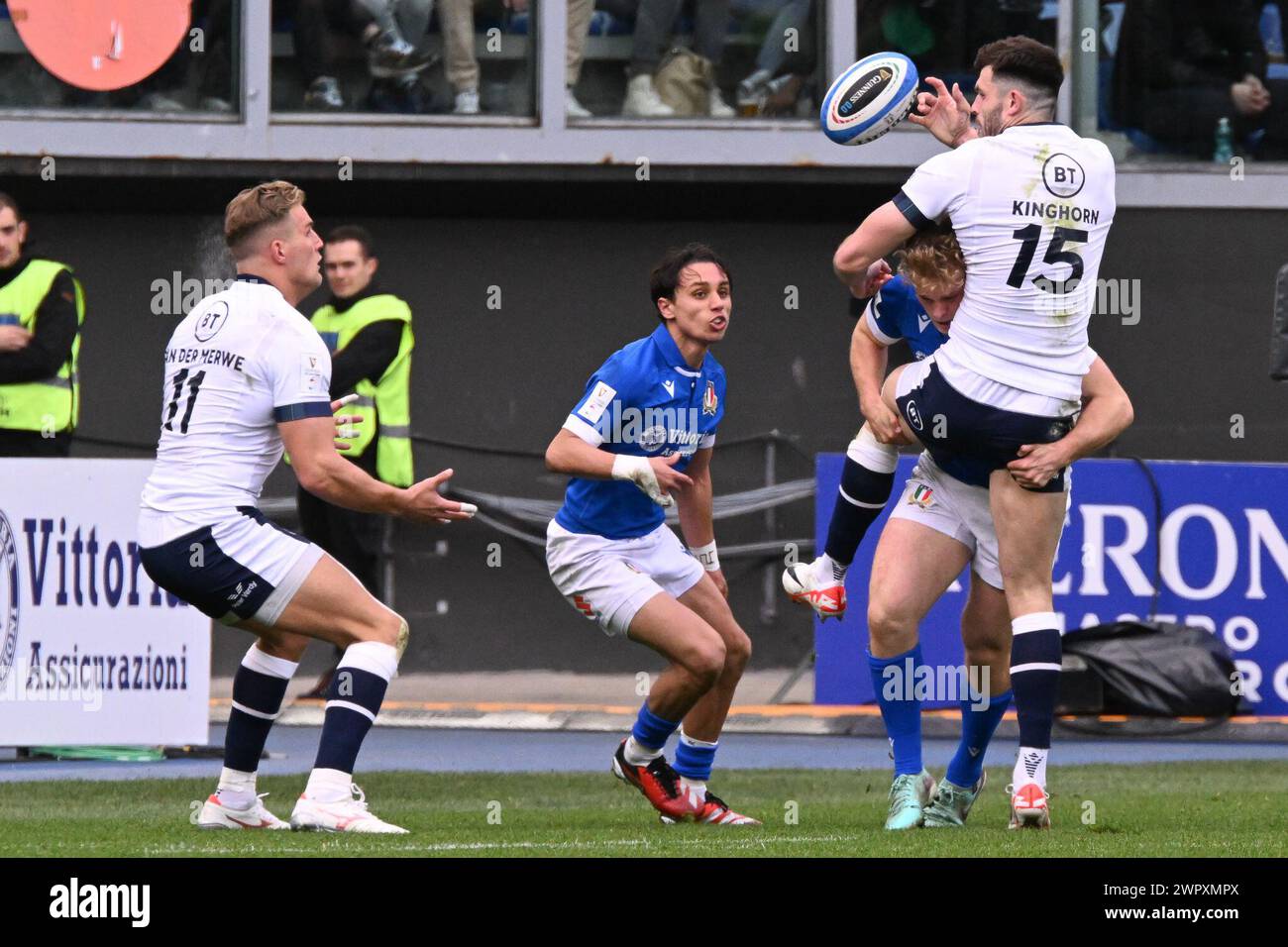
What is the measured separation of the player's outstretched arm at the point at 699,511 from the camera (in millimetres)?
7941

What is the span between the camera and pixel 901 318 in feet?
23.3

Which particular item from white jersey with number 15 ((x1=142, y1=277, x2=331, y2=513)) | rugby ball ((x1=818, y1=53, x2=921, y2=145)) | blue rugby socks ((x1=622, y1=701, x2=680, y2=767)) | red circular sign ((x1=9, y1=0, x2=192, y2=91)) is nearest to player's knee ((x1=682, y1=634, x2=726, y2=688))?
blue rugby socks ((x1=622, y1=701, x2=680, y2=767))

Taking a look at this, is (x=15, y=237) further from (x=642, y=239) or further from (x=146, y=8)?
(x=642, y=239)

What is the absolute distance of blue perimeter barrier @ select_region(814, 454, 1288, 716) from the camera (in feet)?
35.9

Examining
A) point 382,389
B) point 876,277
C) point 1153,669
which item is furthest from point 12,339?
point 1153,669

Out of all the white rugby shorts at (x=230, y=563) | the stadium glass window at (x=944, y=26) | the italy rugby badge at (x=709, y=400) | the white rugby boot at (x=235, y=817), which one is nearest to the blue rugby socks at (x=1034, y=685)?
the italy rugby badge at (x=709, y=400)

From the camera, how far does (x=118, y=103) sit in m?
12.2

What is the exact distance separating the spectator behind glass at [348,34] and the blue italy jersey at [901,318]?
6.00 meters

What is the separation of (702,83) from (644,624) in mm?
5940

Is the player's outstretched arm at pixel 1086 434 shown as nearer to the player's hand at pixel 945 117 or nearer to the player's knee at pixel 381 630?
the player's hand at pixel 945 117

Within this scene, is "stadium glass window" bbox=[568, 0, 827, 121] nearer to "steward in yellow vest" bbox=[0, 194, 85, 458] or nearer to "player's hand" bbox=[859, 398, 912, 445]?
"steward in yellow vest" bbox=[0, 194, 85, 458]
